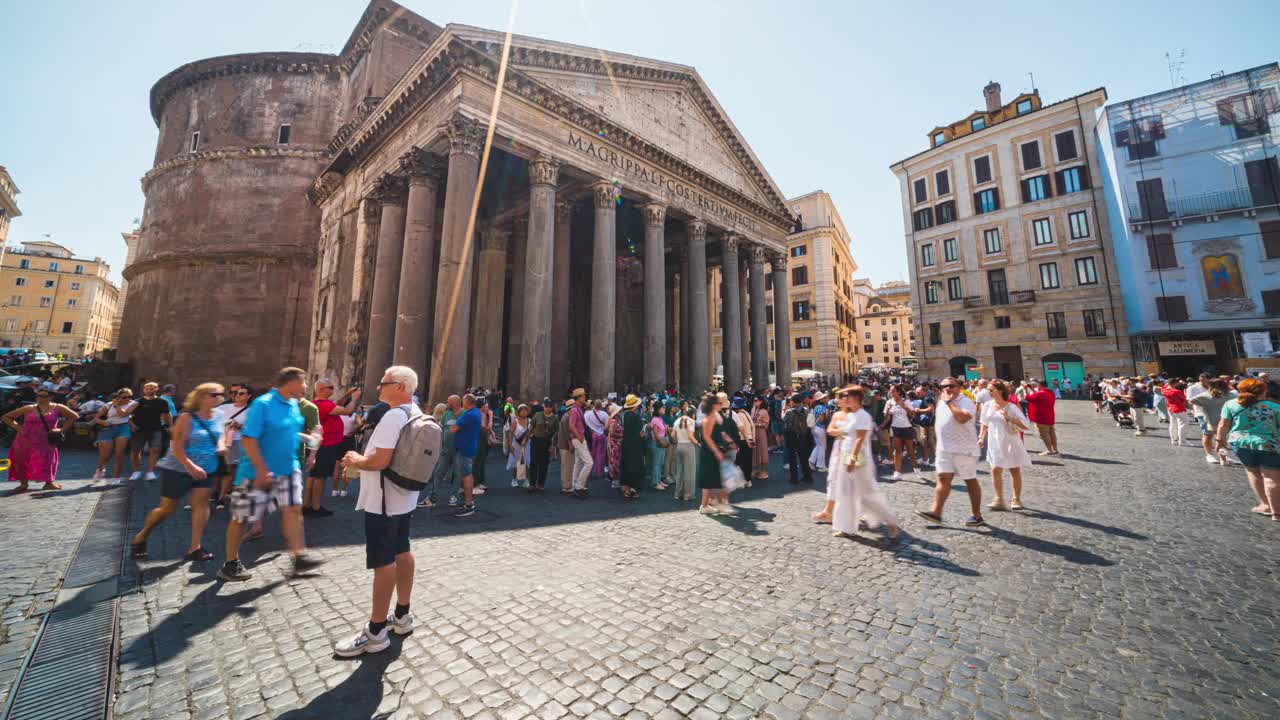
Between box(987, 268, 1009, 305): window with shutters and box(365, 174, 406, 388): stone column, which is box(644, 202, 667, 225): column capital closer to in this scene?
box(365, 174, 406, 388): stone column

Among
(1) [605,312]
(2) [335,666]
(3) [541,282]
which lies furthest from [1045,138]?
(2) [335,666]

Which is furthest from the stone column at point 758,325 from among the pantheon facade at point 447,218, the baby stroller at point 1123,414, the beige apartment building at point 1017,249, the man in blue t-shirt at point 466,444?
the man in blue t-shirt at point 466,444

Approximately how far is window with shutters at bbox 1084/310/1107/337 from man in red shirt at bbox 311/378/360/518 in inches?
1341

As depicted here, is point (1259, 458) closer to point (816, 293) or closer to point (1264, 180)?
point (1264, 180)

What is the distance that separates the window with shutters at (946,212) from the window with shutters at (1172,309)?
1091cm

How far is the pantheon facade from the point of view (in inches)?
504

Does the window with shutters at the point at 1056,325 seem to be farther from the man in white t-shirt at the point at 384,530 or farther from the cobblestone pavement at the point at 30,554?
the cobblestone pavement at the point at 30,554

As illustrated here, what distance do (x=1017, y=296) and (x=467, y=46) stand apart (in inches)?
1205

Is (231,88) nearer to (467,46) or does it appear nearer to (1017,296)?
(467,46)

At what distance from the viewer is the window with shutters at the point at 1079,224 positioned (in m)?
25.4

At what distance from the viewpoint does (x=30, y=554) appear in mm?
4250

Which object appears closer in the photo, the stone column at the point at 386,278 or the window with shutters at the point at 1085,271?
the stone column at the point at 386,278

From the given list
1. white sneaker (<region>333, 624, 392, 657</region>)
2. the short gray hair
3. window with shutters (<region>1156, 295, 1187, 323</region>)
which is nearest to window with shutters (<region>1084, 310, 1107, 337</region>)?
window with shutters (<region>1156, 295, 1187, 323</region>)

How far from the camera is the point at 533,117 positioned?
1362 cm
